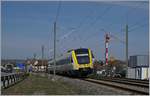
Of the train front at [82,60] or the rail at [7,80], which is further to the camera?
the train front at [82,60]

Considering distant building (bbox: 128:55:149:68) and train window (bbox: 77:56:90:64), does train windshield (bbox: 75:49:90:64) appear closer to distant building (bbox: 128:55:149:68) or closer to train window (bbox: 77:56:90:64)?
train window (bbox: 77:56:90:64)

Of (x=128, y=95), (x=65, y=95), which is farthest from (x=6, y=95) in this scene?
(x=128, y=95)

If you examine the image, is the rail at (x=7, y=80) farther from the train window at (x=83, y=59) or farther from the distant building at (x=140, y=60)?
the distant building at (x=140, y=60)

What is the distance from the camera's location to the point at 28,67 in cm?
7712

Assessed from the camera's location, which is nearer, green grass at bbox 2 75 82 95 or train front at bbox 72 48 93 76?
green grass at bbox 2 75 82 95

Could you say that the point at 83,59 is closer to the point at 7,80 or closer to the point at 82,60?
the point at 82,60

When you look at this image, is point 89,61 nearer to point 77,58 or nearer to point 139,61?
point 77,58

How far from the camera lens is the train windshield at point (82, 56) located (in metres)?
44.4

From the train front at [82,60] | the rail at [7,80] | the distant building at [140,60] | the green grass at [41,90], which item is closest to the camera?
the green grass at [41,90]

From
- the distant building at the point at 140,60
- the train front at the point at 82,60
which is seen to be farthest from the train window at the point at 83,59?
the distant building at the point at 140,60

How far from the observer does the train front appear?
44344 mm

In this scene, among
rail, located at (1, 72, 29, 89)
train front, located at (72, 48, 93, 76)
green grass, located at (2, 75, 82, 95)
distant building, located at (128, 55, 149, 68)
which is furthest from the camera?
distant building, located at (128, 55, 149, 68)

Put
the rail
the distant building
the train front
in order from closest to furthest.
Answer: the rail
the train front
the distant building

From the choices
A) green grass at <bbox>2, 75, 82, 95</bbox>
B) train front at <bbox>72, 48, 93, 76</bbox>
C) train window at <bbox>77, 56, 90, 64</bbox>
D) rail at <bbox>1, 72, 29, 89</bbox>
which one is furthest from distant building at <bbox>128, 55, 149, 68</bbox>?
green grass at <bbox>2, 75, 82, 95</bbox>
